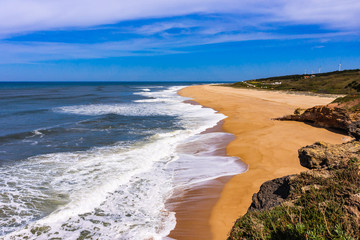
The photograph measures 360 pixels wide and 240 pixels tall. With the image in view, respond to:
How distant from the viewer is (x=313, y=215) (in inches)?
109

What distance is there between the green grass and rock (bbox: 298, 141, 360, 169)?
A: 14.0 inches

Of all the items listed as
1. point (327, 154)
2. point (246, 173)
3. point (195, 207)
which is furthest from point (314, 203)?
point (246, 173)

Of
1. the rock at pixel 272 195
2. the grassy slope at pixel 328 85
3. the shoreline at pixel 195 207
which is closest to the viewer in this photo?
the rock at pixel 272 195

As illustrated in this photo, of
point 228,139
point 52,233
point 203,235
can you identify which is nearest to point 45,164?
point 52,233

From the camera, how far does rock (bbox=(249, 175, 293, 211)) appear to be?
11.5 feet

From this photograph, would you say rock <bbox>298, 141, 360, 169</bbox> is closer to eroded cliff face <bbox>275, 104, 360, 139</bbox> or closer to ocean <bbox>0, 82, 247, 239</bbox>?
ocean <bbox>0, 82, 247, 239</bbox>

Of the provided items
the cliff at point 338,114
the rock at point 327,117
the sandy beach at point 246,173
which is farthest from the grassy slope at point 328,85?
the sandy beach at point 246,173

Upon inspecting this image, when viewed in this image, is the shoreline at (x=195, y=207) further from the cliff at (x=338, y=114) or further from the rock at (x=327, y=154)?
the cliff at (x=338, y=114)

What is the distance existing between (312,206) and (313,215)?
0.57 ft

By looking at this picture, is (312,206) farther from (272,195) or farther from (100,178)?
(100,178)

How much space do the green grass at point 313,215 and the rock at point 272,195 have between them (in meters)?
0.20

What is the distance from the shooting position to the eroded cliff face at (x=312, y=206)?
2.58 meters

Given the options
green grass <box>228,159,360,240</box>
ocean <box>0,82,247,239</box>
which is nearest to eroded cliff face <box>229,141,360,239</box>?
green grass <box>228,159,360,240</box>

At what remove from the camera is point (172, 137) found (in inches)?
477
